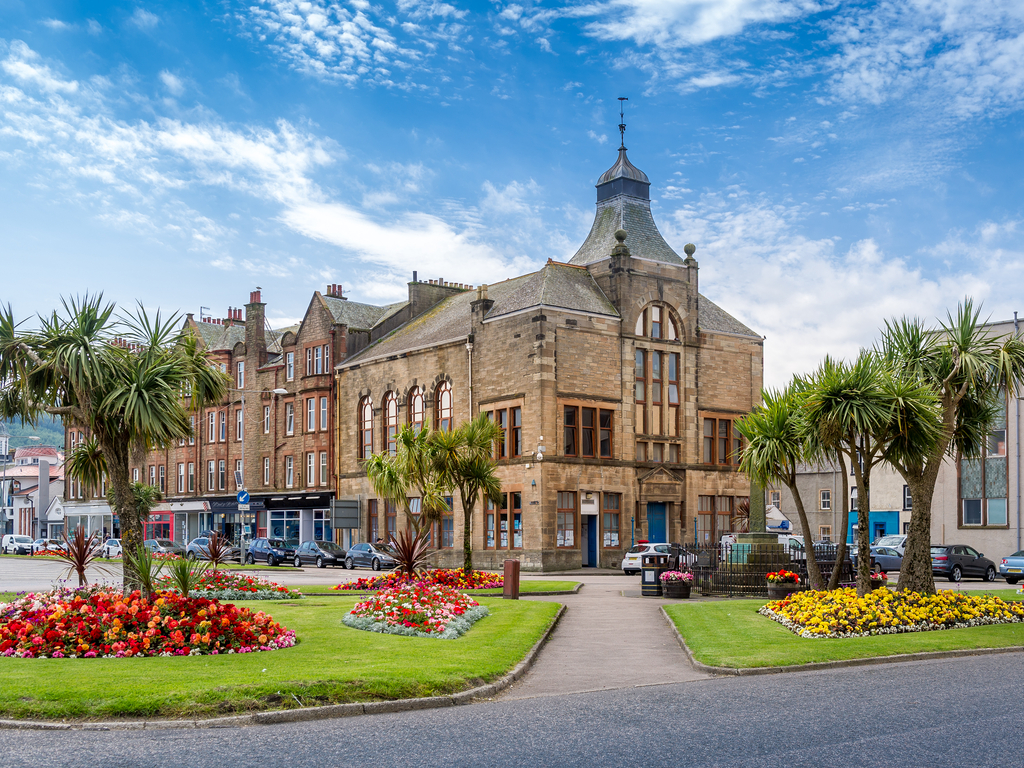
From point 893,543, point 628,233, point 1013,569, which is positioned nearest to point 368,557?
point 628,233

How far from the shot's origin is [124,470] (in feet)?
60.5

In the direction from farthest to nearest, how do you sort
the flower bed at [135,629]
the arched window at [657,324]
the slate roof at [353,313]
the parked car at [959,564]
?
the slate roof at [353,313], the arched window at [657,324], the parked car at [959,564], the flower bed at [135,629]

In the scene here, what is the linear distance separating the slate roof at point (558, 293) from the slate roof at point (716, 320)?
604 centimetres

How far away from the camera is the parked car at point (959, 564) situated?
124ft

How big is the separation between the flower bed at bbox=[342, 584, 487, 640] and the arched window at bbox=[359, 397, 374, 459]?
36.7m

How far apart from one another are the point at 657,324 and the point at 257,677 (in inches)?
1589

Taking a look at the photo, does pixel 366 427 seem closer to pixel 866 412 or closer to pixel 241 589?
pixel 241 589

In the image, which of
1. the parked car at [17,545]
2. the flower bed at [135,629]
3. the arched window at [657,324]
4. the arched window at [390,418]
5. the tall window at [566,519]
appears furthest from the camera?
the parked car at [17,545]

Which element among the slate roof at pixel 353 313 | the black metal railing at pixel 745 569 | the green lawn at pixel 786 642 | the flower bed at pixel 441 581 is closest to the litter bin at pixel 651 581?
the black metal railing at pixel 745 569

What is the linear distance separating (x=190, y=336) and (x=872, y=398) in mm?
12788

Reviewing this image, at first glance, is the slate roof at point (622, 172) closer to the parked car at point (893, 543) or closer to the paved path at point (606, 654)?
the parked car at point (893, 543)

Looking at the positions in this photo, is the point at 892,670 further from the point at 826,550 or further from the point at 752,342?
the point at 752,342

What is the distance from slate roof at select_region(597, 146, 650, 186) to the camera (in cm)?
5444

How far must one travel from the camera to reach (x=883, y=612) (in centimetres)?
1912
